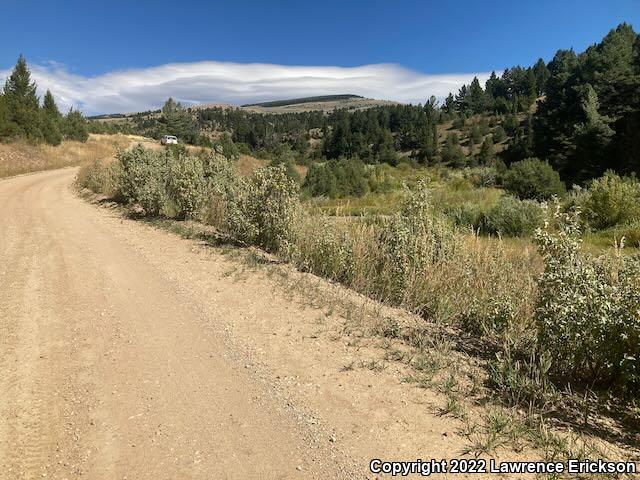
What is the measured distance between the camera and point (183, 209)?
36.2 ft

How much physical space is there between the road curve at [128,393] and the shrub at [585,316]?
2080 millimetres

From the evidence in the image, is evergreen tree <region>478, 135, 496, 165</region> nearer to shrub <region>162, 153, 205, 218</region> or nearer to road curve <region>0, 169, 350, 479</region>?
shrub <region>162, 153, 205, 218</region>

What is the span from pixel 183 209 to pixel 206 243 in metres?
2.76

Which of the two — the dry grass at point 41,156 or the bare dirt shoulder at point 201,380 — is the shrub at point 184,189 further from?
the dry grass at point 41,156

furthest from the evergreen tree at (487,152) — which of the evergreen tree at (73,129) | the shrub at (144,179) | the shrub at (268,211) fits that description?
the shrub at (268,211)

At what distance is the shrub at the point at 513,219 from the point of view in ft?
44.0

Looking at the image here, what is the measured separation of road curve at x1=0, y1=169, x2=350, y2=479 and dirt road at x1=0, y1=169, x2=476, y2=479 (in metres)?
0.01

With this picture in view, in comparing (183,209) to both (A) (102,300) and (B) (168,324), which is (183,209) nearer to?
(A) (102,300)

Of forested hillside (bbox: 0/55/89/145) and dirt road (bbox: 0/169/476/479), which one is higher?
forested hillside (bbox: 0/55/89/145)

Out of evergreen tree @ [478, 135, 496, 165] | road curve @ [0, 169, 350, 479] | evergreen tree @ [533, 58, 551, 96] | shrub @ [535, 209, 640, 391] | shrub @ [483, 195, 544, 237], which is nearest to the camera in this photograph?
road curve @ [0, 169, 350, 479]

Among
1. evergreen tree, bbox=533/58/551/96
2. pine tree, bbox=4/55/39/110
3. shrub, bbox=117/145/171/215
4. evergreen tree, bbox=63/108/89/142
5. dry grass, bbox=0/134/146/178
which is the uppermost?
evergreen tree, bbox=533/58/551/96

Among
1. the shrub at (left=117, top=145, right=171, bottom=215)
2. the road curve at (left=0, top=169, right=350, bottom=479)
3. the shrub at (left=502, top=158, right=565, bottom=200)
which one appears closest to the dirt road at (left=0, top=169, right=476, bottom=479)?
the road curve at (left=0, top=169, right=350, bottom=479)

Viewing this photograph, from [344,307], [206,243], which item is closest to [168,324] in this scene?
[344,307]

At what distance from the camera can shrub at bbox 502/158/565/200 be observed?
22156 mm
